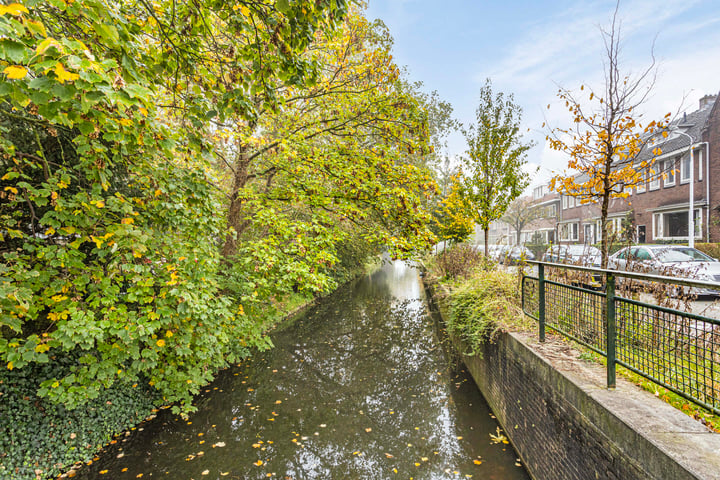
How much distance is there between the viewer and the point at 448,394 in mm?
5641

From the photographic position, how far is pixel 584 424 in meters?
2.58

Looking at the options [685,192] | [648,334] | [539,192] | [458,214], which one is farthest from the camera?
[539,192]

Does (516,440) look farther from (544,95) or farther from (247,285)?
(544,95)

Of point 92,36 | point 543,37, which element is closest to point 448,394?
point 92,36

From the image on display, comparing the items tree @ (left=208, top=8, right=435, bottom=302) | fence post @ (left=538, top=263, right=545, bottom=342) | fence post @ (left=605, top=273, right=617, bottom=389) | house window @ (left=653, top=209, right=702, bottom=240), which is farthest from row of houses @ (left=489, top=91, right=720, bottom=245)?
fence post @ (left=605, top=273, right=617, bottom=389)

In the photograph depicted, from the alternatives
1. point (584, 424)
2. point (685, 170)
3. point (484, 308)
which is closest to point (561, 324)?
point (584, 424)

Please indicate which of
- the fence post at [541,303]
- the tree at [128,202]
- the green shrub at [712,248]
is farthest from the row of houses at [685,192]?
the tree at [128,202]

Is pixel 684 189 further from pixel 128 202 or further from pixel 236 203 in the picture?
pixel 128 202

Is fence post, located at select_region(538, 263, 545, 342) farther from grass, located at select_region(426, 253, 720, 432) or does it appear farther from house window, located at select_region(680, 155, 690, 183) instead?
house window, located at select_region(680, 155, 690, 183)

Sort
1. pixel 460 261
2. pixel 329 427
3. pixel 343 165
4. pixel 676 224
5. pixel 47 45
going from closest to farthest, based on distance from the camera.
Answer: pixel 47 45 < pixel 329 427 < pixel 343 165 < pixel 460 261 < pixel 676 224

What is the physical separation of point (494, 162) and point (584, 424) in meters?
8.51

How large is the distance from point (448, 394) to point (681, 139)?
2330 centimetres

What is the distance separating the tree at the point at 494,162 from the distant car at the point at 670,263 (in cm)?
331

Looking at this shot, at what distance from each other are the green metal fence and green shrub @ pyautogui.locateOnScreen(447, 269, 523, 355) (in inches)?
47.5
